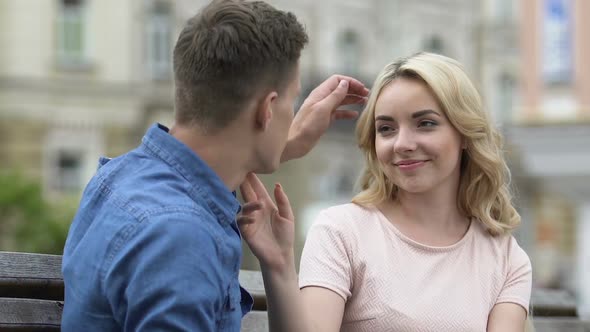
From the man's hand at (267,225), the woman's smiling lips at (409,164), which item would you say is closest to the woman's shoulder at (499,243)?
the woman's smiling lips at (409,164)

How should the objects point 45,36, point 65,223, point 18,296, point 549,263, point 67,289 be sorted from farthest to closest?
1. point 549,263
2. point 45,36
3. point 65,223
4. point 18,296
5. point 67,289

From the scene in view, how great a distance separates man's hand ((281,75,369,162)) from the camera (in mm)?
→ 2729

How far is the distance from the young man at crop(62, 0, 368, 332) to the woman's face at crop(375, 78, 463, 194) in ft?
2.22

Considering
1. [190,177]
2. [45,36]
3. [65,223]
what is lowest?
[65,223]

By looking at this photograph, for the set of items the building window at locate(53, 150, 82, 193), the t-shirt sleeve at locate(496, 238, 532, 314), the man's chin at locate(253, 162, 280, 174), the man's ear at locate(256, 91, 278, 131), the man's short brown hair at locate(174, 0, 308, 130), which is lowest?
the building window at locate(53, 150, 82, 193)

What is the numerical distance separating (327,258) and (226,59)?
2.64 ft

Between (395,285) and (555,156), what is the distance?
15.4m

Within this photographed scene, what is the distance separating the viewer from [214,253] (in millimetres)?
2039

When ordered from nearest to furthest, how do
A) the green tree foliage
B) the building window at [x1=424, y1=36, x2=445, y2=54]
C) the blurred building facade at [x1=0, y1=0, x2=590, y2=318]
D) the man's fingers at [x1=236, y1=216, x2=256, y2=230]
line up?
1. the man's fingers at [x1=236, y1=216, x2=256, y2=230]
2. the green tree foliage
3. the blurred building facade at [x1=0, y1=0, x2=590, y2=318]
4. the building window at [x1=424, y1=36, x2=445, y2=54]

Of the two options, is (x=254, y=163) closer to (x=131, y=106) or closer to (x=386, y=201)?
(x=386, y=201)

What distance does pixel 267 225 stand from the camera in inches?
96.7

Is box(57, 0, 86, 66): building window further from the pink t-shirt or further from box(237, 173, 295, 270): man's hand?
box(237, 173, 295, 270): man's hand

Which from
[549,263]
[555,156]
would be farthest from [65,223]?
[549,263]

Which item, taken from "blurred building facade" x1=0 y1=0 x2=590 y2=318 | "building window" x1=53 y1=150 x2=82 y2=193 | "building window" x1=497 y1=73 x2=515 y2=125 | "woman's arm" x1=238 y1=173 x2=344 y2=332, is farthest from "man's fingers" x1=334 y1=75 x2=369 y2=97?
"building window" x1=497 y1=73 x2=515 y2=125
